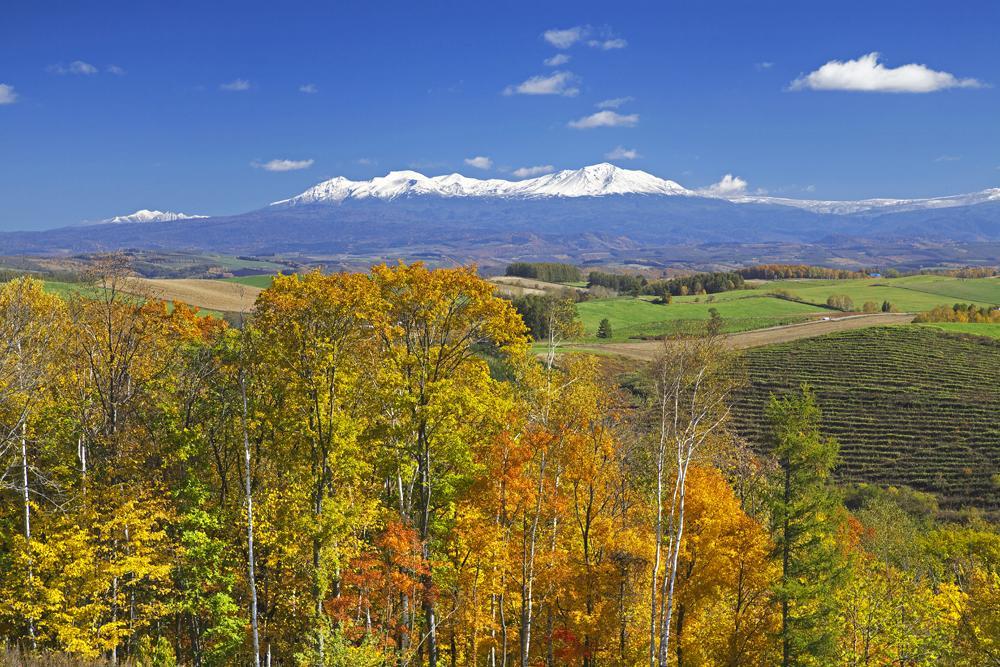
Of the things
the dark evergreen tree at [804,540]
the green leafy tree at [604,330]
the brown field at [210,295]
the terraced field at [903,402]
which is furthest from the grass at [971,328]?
the brown field at [210,295]

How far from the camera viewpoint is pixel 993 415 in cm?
9488

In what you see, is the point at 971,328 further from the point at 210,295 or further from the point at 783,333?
the point at 210,295

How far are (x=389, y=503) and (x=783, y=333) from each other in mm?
130561

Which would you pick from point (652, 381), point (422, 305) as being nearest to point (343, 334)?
point (422, 305)

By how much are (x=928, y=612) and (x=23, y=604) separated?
29.3 m

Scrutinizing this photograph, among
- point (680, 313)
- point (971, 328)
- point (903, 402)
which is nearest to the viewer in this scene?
point (903, 402)

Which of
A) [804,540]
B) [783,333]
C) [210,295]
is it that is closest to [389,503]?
[804,540]

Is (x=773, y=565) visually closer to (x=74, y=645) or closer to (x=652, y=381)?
(x=652, y=381)

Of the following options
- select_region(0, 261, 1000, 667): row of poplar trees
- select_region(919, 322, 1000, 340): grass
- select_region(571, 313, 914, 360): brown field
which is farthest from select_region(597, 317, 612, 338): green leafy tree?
select_region(0, 261, 1000, 667): row of poplar trees

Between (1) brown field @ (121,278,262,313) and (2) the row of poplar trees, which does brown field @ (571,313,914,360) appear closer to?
(1) brown field @ (121,278,262,313)

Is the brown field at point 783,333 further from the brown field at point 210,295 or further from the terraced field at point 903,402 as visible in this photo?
the brown field at point 210,295

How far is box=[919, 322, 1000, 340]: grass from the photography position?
5147 inches

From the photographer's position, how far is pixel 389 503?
1235 inches

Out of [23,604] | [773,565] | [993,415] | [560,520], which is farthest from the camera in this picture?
[993,415]
